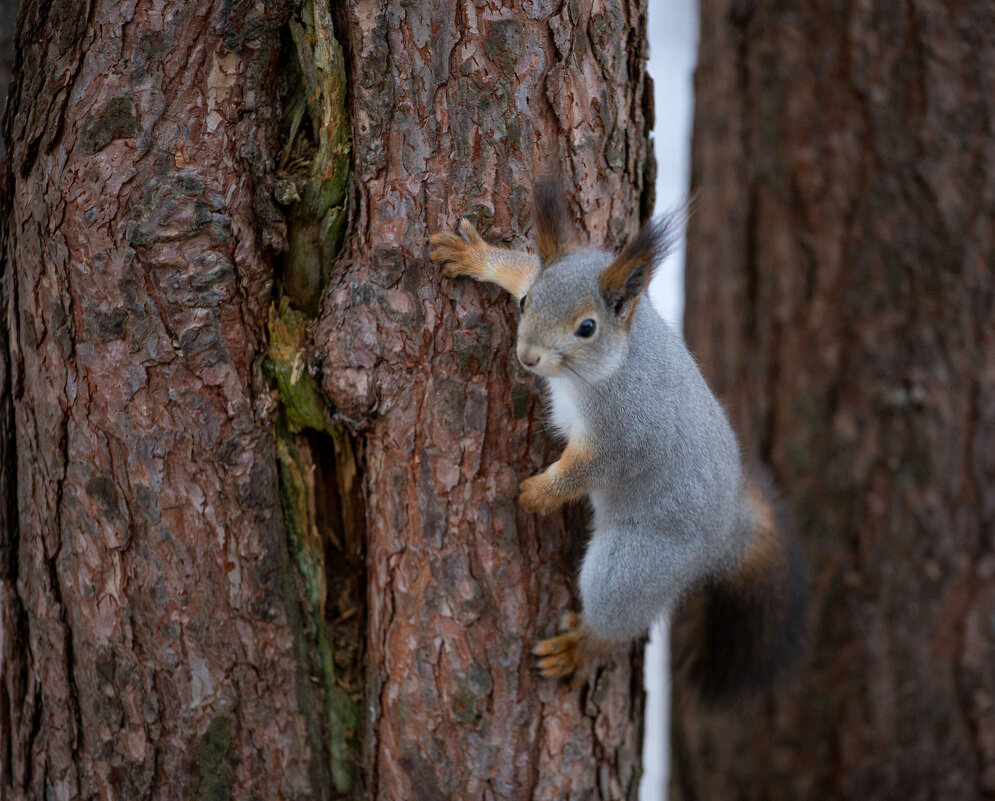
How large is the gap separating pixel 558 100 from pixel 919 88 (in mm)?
1478

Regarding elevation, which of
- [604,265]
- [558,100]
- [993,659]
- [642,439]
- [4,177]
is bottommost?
[993,659]

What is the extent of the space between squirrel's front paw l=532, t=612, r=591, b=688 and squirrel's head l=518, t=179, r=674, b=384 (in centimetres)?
48

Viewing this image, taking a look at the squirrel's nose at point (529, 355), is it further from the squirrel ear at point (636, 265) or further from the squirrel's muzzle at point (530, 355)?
the squirrel ear at point (636, 265)

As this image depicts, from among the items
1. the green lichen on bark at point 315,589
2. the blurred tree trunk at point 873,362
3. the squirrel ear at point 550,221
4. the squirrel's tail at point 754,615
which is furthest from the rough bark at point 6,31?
the blurred tree trunk at point 873,362

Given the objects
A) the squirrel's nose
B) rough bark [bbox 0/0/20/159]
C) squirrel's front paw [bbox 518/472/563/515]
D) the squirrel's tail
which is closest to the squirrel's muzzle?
the squirrel's nose

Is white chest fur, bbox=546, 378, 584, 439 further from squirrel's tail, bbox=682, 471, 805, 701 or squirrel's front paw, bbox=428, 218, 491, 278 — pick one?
squirrel's tail, bbox=682, 471, 805, 701

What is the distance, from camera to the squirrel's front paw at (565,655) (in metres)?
1.52

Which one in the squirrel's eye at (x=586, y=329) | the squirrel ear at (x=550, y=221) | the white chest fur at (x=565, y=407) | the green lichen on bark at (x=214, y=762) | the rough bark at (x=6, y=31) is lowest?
the green lichen on bark at (x=214, y=762)

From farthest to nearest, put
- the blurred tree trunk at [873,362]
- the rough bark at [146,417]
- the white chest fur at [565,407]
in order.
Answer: the blurred tree trunk at [873,362] < the white chest fur at [565,407] < the rough bark at [146,417]

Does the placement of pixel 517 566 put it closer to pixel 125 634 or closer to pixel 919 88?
pixel 125 634

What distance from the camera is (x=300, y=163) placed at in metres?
1.42

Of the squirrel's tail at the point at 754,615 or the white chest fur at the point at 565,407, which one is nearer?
the white chest fur at the point at 565,407

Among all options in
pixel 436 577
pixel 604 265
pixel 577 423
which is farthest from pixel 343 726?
pixel 604 265

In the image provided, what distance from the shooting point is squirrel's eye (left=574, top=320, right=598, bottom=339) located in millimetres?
1425
